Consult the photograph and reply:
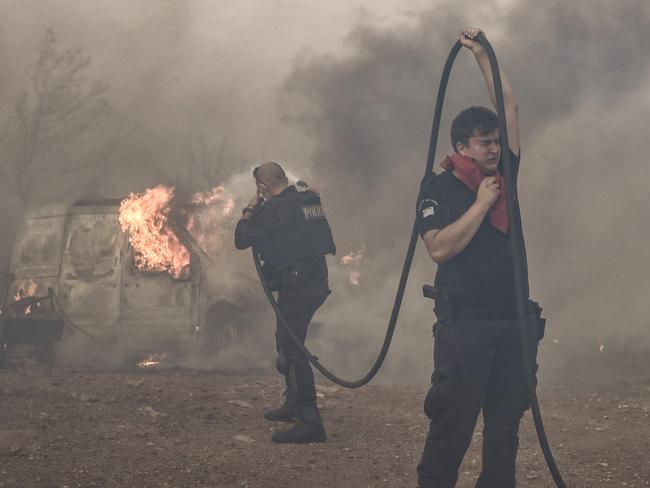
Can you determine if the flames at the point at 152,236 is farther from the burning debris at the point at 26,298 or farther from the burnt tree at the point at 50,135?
the burnt tree at the point at 50,135

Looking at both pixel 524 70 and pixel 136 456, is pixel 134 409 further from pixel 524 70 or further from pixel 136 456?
pixel 524 70

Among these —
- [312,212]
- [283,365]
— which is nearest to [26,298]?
[283,365]

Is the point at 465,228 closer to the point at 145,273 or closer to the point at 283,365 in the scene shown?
the point at 283,365

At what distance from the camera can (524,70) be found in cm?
1441

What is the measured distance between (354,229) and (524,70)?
4452mm

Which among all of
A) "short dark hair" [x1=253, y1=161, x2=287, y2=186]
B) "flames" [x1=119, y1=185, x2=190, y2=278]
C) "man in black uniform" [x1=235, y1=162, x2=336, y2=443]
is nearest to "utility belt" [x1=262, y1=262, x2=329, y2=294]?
"man in black uniform" [x1=235, y1=162, x2=336, y2=443]

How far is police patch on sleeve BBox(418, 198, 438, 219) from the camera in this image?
3.07 m

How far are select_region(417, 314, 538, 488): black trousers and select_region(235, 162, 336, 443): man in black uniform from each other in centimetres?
233

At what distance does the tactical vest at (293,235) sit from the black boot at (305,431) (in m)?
1.05

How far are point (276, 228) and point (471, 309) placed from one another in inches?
99.9

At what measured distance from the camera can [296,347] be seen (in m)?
5.41

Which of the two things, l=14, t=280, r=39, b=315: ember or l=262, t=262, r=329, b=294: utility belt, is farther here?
l=14, t=280, r=39, b=315: ember

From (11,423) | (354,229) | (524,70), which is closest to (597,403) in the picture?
(11,423)

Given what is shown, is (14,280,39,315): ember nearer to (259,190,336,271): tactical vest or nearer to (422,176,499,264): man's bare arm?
(259,190,336,271): tactical vest
